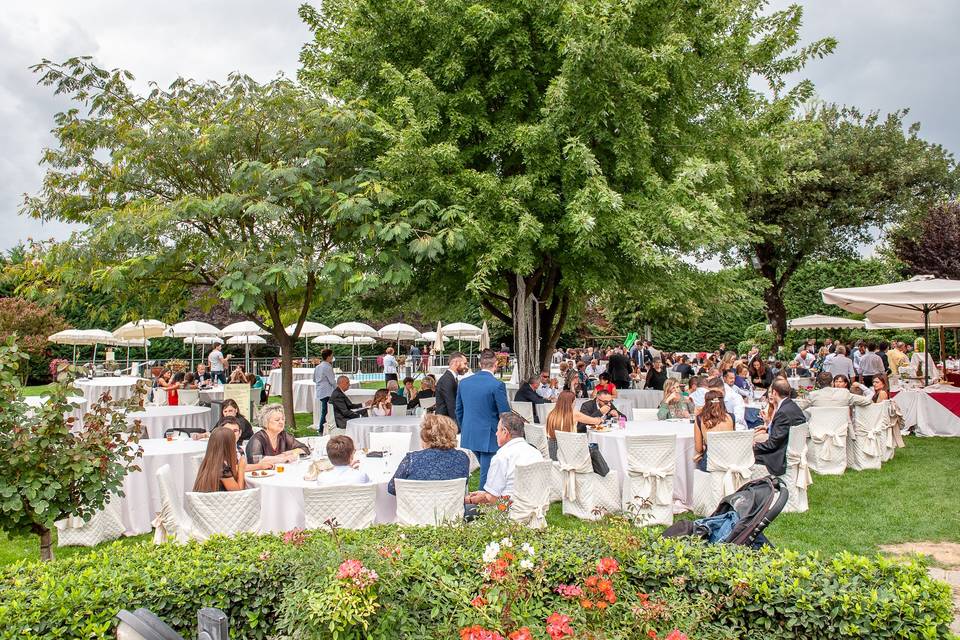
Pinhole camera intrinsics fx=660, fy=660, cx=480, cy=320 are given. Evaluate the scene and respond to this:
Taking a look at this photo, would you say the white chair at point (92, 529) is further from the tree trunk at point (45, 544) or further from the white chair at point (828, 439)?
the white chair at point (828, 439)

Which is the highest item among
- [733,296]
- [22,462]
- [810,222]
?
[810,222]

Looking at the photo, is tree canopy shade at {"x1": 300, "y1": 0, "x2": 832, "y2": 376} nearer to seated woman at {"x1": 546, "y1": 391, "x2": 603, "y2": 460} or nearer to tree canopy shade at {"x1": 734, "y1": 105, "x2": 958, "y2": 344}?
seated woman at {"x1": 546, "y1": 391, "x2": 603, "y2": 460}

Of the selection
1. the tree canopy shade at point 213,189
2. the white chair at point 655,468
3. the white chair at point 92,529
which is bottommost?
the white chair at point 92,529

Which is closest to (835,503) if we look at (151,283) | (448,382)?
(448,382)

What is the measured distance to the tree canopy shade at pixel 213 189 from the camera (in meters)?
9.81

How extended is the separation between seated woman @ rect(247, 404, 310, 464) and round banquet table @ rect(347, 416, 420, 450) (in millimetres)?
2812

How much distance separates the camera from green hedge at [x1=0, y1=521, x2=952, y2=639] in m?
3.06

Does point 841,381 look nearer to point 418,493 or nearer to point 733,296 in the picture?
point 733,296

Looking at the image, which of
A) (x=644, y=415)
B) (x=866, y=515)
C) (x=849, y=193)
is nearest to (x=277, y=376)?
(x=644, y=415)

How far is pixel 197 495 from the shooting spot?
197 inches

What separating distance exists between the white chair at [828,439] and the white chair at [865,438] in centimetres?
39

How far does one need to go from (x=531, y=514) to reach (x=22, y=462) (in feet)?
12.7

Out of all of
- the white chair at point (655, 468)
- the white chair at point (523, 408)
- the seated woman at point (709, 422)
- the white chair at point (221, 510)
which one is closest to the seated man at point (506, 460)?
the white chair at point (655, 468)

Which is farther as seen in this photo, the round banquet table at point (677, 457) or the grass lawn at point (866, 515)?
the round banquet table at point (677, 457)
